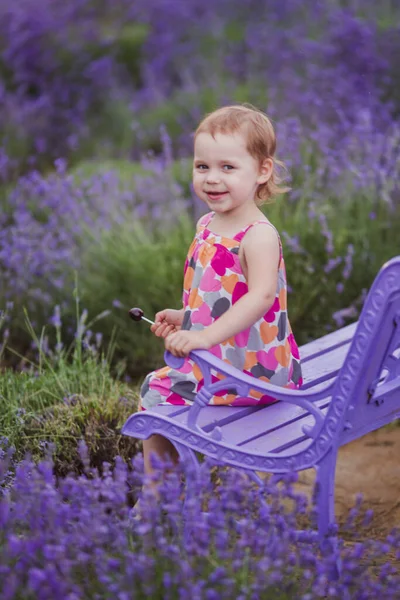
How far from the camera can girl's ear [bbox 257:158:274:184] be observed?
2.88 metres

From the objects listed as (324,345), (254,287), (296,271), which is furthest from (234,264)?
(296,271)

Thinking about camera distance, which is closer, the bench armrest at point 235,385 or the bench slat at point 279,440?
the bench armrest at point 235,385

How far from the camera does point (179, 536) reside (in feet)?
7.44

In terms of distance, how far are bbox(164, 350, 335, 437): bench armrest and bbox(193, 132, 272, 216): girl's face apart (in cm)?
52

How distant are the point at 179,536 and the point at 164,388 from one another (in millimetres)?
722

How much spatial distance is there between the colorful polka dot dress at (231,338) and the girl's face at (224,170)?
0.10m

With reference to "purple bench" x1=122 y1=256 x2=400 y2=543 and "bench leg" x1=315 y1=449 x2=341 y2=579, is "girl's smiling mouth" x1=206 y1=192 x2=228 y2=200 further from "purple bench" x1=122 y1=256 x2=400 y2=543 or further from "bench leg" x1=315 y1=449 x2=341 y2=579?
"bench leg" x1=315 y1=449 x2=341 y2=579

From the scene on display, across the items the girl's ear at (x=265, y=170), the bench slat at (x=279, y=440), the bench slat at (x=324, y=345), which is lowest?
the bench slat at (x=279, y=440)

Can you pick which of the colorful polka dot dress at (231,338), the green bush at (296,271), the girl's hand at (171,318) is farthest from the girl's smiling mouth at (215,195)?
the green bush at (296,271)

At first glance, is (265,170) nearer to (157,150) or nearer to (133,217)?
(133,217)

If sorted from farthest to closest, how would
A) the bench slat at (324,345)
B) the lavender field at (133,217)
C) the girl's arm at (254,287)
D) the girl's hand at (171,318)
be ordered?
1. the bench slat at (324,345)
2. the girl's hand at (171,318)
3. the girl's arm at (254,287)
4. the lavender field at (133,217)

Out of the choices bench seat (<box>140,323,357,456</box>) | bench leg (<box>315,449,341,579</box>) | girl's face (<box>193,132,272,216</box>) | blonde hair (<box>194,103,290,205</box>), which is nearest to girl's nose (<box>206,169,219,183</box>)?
girl's face (<box>193,132,272,216</box>)

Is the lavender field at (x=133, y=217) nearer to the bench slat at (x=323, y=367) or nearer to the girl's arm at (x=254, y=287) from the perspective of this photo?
the girl's arm at (x=254, y=287)

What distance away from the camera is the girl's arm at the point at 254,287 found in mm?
2648
